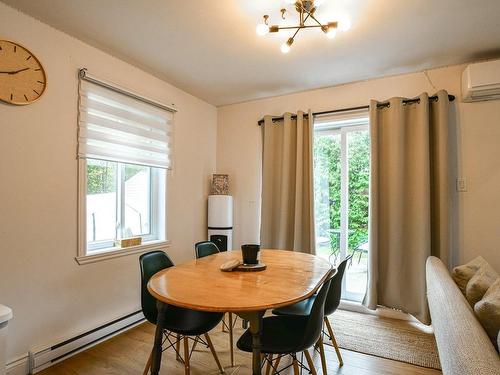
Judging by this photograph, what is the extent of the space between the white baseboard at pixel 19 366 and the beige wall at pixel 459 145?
235 centimetres

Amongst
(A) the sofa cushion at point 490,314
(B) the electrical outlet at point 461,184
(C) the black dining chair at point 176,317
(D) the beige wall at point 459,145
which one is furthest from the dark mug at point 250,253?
(B) the electrical outlet at point 461,184

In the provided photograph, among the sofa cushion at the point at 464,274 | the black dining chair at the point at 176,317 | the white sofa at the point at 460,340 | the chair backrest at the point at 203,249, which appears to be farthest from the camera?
the chair backrest at the point at 203,249

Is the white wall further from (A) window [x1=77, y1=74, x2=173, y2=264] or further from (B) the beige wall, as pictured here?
(B) the beige wall

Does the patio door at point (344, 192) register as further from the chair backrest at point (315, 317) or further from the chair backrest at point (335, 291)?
the chair backrest at point (315, 317)

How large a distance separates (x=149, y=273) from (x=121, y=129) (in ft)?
4.58

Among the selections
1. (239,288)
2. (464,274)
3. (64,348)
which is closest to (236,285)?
(239,288)

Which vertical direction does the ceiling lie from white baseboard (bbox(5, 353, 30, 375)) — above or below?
above

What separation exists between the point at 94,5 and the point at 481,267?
9.70 feet

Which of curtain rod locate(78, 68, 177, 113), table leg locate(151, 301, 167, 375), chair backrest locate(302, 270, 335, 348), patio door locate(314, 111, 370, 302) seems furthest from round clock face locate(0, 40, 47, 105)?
patio door locate(314, 111, 370, 302)

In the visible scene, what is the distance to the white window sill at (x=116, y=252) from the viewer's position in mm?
2400

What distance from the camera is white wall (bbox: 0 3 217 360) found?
1.96 metres

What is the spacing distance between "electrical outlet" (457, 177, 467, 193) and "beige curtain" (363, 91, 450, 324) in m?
0.18

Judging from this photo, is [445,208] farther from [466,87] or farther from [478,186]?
[466,87]

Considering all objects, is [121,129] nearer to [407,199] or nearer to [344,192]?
[344,192]
